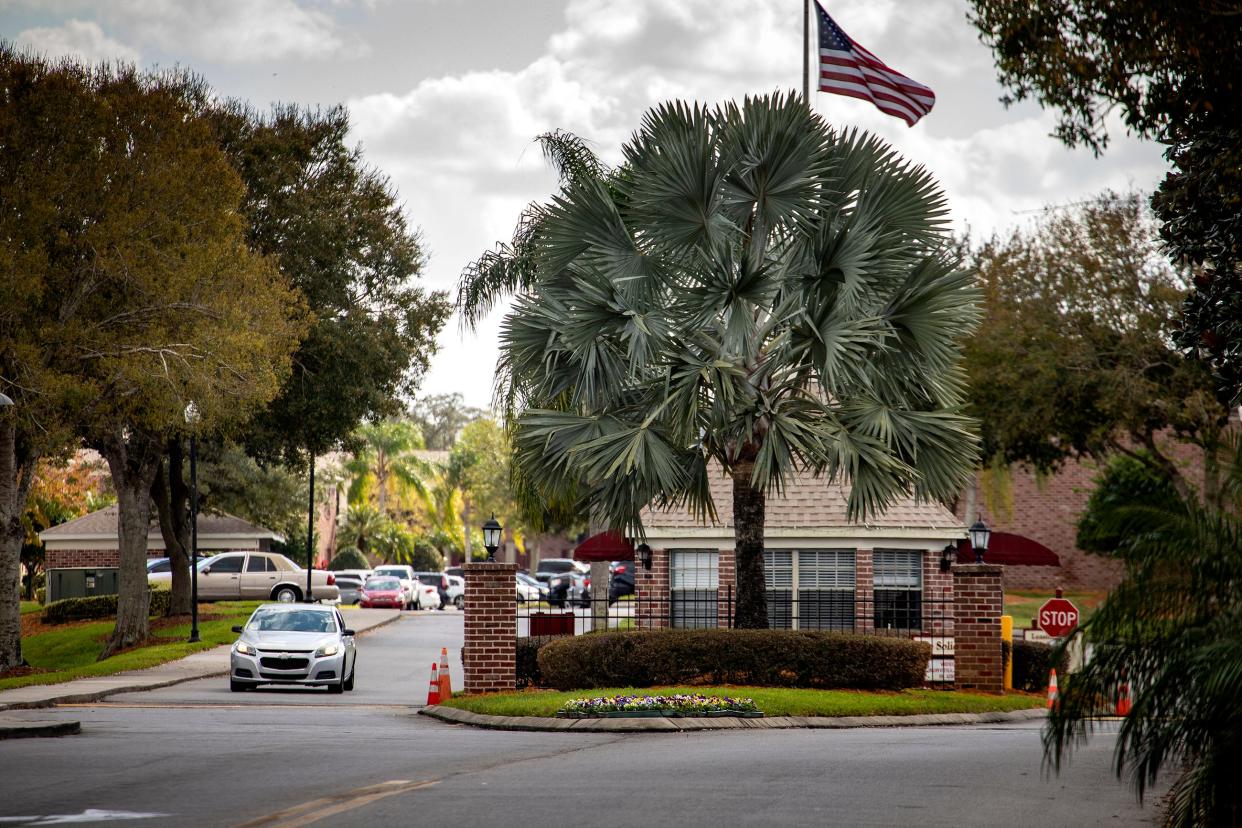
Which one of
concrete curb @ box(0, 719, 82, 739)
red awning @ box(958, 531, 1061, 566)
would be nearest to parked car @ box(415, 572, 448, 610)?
red awning @ box(958, 531, 1061, 566)

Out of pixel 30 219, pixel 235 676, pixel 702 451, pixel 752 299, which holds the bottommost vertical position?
pixel 235 676

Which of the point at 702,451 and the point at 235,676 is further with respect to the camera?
the point at 235,676

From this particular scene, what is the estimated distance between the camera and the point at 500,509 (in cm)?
8231

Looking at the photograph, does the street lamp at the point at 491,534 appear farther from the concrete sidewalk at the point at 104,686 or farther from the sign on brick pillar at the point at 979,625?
the sign on brick pillar at the point at 979,625

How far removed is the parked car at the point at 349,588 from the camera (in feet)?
196

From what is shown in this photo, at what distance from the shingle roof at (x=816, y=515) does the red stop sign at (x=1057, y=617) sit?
7.59 meters

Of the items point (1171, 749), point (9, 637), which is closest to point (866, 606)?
point (9, 637)

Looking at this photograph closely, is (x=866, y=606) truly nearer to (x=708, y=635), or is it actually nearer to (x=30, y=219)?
(x=708, y=635)

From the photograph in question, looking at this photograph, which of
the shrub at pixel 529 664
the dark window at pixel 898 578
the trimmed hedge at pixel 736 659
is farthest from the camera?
the dark window at pixel 898 578

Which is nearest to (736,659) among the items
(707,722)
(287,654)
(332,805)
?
(707,722)

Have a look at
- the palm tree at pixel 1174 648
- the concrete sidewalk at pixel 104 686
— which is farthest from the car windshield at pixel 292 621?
the palm tree at pixel 1174 648

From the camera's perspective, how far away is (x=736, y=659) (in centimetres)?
2170

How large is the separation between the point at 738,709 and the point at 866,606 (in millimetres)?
10947

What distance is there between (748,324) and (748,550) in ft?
11.4
